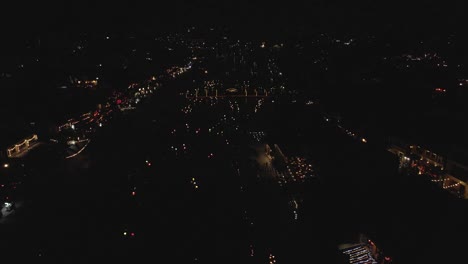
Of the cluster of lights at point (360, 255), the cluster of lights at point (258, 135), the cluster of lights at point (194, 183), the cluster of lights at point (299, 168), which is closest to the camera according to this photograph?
the cluster of lights at point (360, 255)

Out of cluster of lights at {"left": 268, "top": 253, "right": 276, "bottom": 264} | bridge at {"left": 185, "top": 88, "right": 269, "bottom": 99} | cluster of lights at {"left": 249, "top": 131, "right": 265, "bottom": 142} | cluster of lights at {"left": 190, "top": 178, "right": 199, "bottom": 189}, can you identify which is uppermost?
cluster of lights at {"left": 268, "top": 253, "right": 276, "bottom": 264}

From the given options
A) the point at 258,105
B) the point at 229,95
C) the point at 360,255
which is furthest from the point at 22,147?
the point at 229,95

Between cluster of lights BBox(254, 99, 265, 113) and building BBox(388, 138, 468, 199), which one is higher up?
building BBox(388, 138, 468, 199)

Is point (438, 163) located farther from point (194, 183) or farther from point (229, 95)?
point (229, 95)

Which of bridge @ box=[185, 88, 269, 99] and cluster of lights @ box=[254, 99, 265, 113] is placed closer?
cluster of lights @ box=[254, 99, 265, 113]

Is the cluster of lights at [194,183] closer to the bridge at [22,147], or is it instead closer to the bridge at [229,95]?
the bridge at [22,147]

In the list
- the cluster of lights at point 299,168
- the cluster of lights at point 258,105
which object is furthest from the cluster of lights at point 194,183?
the cluster of lights at point 258,105

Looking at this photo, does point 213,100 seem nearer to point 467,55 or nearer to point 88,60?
point 88,60

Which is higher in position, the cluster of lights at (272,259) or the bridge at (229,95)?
the cluster of lights at (272,259)

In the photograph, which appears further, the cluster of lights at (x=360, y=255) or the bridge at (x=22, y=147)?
the bridge at (x=22, y=147)

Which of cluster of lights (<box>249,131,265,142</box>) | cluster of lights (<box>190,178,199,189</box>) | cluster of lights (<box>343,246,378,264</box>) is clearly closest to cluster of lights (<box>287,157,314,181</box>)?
cluster of lights (<box>190,178,199,189</box>)

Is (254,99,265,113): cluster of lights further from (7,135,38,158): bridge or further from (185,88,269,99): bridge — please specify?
(7,135,38,158): bridge

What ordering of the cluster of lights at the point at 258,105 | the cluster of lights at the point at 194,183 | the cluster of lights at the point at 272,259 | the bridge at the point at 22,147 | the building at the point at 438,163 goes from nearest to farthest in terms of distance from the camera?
the cluster of lights at the point at 272,259 < the building at the point at 438,163 < the cluster of lights at the point at 194,183 < the bridge at the point at 22,147 < the cluster of lights at the point at 258,105
